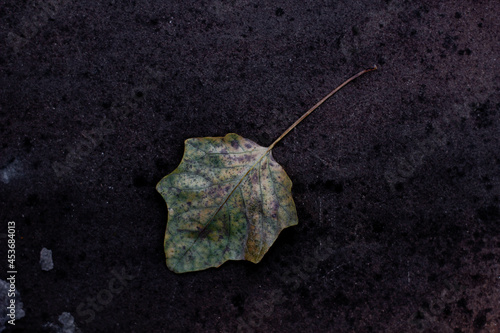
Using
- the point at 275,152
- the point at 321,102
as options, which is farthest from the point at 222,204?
the point at 321,102

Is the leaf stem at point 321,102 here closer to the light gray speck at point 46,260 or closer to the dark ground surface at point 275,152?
the dark ground surface at point 275,152

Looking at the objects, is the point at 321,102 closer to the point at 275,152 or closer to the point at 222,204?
the point at 275,152

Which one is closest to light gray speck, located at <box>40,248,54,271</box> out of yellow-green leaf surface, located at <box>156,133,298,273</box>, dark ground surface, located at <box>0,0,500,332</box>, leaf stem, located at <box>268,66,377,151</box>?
dark ground surface, located at <box>0,0,500,332</box>

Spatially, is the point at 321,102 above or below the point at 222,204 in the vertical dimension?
above

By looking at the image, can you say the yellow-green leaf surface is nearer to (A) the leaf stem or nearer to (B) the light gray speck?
(A) the leaf stem

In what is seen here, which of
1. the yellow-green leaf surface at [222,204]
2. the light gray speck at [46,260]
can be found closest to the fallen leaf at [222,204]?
the yellow-green leaf surface at [222,204]

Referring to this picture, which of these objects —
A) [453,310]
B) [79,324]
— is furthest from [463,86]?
[79,324]

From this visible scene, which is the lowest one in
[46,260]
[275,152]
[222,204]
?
[46,260]
